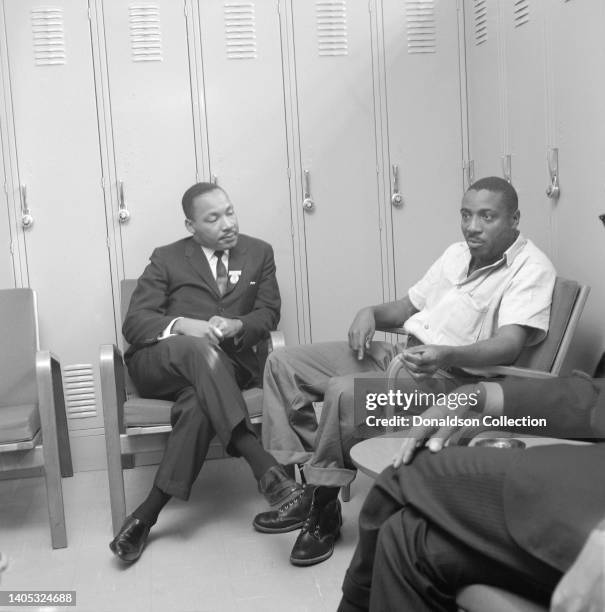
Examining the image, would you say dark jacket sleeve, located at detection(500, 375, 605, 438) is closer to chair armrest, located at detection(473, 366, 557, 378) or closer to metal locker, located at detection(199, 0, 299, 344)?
chair armrest, located at detection(473, 366, 557, 378)

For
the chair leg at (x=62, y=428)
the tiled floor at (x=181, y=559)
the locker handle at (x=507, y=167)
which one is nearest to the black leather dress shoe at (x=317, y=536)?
the tiled floor at (x=181, y=559)

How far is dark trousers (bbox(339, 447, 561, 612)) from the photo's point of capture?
4.71 feet

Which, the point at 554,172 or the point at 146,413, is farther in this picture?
the point at 554,172

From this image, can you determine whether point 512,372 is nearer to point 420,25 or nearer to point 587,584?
point 587,584

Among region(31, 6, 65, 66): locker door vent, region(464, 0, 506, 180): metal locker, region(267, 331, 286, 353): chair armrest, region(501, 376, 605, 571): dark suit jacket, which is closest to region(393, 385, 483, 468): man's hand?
region(501, 376, 605, 571): dark suit jacket

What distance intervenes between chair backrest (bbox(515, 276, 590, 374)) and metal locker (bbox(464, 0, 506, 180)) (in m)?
1.14

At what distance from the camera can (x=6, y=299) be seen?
3.72 meters

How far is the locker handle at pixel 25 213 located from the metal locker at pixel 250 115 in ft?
2.87

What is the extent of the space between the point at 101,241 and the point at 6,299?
53 cm

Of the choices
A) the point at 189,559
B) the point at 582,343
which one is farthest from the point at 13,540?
the point at 582,343

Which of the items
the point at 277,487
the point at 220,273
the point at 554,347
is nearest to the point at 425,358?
the point at 554,347

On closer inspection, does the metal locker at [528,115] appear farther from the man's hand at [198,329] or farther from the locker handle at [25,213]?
the locker handle at [25,213]

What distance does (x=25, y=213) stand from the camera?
155 inches

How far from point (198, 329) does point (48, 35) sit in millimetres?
1616
